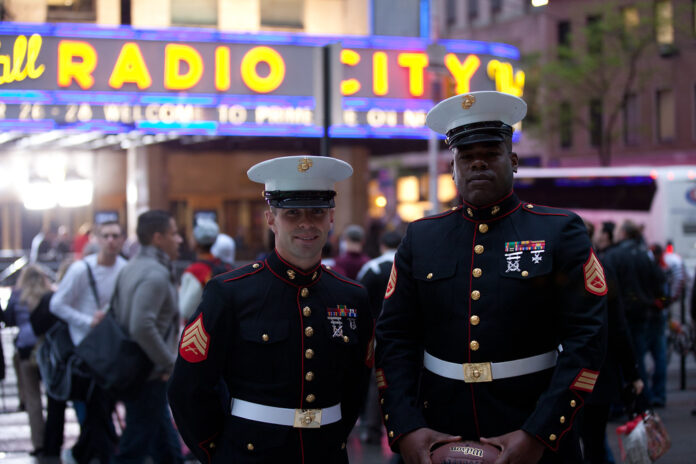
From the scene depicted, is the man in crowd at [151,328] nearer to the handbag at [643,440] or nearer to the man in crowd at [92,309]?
the man in crowd at [92,309]

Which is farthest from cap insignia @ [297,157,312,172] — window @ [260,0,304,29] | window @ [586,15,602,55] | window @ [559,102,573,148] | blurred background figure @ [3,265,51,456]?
window @ [559,102,573,148]

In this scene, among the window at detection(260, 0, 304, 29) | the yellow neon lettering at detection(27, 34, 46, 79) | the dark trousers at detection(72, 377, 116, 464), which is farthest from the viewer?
the window at detection(260, 0, 304, 29)

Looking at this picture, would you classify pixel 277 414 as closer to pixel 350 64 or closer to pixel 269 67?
pixel 350 64

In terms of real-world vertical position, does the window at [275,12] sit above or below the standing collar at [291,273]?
above

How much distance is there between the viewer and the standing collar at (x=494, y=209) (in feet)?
10.4

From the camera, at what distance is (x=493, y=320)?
3021 millimetres

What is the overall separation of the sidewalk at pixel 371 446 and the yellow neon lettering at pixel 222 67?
5513 millimetres

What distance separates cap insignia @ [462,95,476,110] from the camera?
3.12 m

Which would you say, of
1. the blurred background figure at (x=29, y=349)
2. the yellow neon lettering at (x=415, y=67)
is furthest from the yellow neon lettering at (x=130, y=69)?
the blurred background figure at (x=29, y=349)

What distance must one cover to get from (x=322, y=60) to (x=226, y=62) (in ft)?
20.4

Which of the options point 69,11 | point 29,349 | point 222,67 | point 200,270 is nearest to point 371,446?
point 200,270

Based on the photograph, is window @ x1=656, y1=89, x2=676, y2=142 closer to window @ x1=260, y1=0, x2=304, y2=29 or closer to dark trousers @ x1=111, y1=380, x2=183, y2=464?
window @ x1=260, y1=0, x2=304, y2=29

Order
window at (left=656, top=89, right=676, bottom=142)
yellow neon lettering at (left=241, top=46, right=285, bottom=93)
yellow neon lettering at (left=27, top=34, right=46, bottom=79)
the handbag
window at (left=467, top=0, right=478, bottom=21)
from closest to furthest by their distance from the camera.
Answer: the handbag → yellow neon lettering at (left=27, top=34, right=46, bottom=79) → yellow neon lettering at (left=241, top=46, right=285, bottom=93) → window at (left=656, top=89, right=676, bottom=142) → window at (left=467, top=0, right=478, bottom=21)

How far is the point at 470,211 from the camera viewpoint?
3211mm
